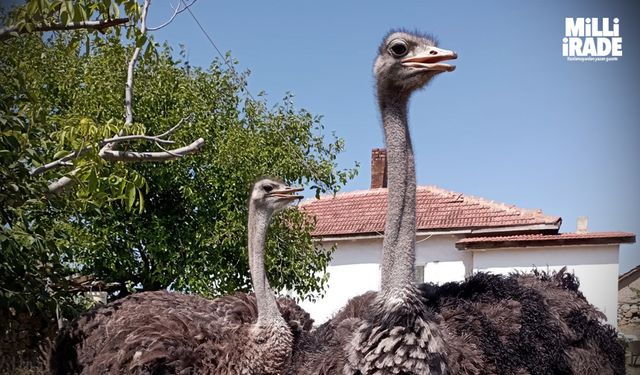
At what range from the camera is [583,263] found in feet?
37.9

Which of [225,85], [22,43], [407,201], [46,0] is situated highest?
[225,85]

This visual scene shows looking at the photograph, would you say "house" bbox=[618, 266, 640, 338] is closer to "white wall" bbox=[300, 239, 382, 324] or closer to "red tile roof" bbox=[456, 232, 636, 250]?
"red tile roof" bbox=[456, 232, 636, 250]

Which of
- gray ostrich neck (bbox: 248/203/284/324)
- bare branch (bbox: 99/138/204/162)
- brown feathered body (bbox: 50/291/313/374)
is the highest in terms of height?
bare branch (bbox: 99/138/204/162)

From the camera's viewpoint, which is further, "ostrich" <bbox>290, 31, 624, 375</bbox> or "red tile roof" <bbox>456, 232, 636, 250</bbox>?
"red tile roof" <bbox>456, 232, 636, 250</bbox>

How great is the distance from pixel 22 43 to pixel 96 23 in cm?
361

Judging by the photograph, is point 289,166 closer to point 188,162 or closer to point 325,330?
point 188,162

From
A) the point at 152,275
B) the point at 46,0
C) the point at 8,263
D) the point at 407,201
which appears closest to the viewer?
the point at 46,0


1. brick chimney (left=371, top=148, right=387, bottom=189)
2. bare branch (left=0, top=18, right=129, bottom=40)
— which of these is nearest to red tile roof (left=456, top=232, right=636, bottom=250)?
brick chimney (left=371, top=148, right=387, bottom=189)

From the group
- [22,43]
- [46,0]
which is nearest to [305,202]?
[22,43]

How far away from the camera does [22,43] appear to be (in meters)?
6.98

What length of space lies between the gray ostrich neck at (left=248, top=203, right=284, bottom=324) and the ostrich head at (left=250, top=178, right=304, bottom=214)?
4 cm

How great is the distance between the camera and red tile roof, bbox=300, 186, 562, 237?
13891 mm

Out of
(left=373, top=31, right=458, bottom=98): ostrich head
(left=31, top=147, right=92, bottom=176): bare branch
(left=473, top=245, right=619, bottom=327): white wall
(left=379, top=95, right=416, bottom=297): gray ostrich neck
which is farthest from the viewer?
(left=473, top=245, right=619, bottom=327): white wall

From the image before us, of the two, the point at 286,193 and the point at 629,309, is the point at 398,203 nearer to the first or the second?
the point at 286,193
